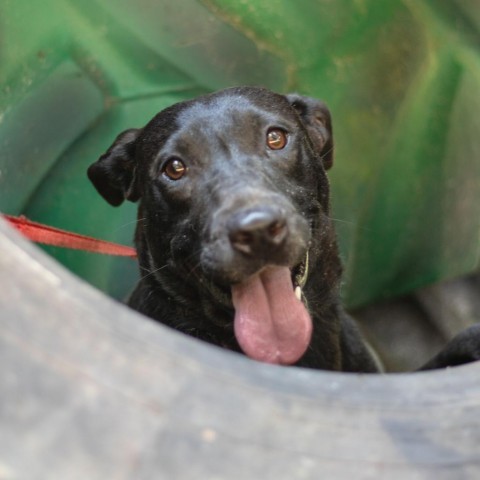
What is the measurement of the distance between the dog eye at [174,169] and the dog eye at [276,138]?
262 millimetres

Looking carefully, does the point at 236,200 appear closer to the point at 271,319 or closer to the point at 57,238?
the point at 271,319

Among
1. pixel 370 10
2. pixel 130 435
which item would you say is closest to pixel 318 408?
pixel 130 435

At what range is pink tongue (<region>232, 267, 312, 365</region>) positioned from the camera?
2.09 m

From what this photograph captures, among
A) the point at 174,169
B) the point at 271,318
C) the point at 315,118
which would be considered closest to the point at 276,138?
the point at 174,169

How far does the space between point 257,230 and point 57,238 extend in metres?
0.86

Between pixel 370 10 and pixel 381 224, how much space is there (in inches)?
36.9

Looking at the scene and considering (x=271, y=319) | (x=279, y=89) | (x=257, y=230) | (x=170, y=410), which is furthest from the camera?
(x=279, y=89)

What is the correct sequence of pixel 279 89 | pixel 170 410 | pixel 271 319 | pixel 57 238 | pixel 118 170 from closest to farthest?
pixel 170 410 < pixel 271 319 < pixel 57 238 < pixel 118 170 < pixel 279 89

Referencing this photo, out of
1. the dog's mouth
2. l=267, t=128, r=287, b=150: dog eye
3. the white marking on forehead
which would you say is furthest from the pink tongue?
the white marking on forehead

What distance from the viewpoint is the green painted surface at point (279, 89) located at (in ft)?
9.48

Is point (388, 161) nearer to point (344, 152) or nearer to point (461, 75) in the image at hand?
point (344, 152)

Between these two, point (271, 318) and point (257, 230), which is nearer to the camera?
point (257, 230)

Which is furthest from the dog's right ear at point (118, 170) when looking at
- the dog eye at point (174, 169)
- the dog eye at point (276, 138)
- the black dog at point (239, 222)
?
the dog eye at point (276, 138)

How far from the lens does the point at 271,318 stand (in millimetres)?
2117
